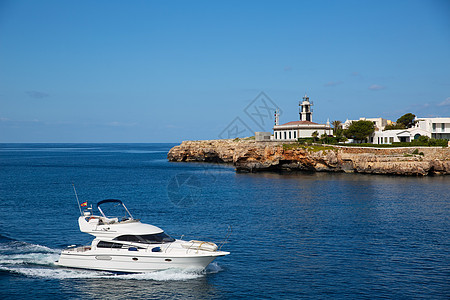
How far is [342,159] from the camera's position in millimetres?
95812

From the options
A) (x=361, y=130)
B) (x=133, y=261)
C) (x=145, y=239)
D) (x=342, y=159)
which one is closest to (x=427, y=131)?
(x=361, y=130)

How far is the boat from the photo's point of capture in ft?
94.1

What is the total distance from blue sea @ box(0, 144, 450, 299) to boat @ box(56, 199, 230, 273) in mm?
657

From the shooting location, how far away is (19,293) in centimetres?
2627

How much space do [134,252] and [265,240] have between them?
43.7ft

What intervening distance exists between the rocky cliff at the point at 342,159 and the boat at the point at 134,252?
70233 mm

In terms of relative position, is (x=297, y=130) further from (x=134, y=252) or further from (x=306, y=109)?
(x=134, y=252)

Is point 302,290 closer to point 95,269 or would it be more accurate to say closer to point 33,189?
point 95,269

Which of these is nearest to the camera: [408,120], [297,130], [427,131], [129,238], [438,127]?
[129,238]

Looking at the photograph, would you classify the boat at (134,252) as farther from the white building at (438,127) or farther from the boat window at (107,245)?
the white building at (438,127)

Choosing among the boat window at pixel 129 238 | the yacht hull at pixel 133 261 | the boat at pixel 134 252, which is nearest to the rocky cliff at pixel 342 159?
the boat at pixel 134 252

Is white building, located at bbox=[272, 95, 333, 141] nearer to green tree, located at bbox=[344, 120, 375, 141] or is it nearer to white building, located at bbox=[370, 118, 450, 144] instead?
green tree, located at bbox=[344, 120, 375, 141]

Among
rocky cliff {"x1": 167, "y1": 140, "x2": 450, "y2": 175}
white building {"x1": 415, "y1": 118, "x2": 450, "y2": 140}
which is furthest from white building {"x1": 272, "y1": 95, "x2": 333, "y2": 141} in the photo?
white building {"x1": 415, "y1": 118, "x2": 450, "y2": 140}

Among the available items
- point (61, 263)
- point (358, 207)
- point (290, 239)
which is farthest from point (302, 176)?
point (61, 263)
